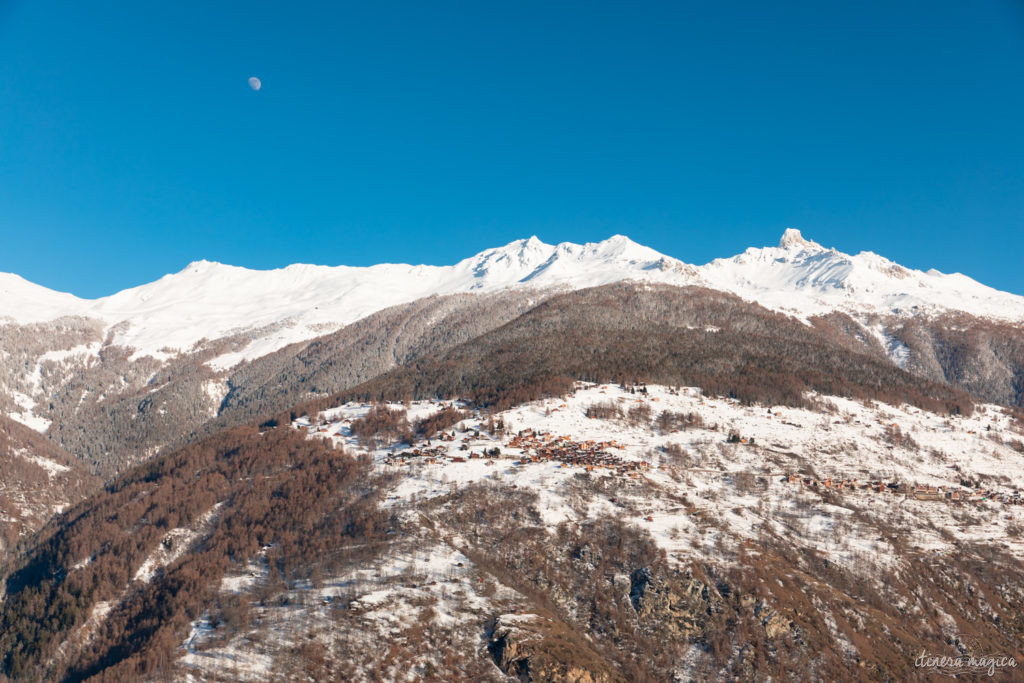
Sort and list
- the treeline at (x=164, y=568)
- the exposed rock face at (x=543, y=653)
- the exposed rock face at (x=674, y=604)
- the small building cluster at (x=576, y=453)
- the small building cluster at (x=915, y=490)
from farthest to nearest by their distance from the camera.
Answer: the small building cluster at (x=576, y=453)
the small building cluster at (x=915, y=490)
the treeline at (x=164, y=568)
the exposed rock face at (x=674, y=604)
the exposed rock face at (x=543, y=653)

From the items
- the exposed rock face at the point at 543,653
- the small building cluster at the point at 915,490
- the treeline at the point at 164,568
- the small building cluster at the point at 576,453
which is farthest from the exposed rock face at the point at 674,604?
the small building cluster at the point at 915,490

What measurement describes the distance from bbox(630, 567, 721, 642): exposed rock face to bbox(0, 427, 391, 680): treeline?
56401 mm

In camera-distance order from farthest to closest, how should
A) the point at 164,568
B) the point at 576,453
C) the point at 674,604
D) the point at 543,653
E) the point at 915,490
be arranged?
the point at 576,453 → the point at 915,490 → the point at 164,568 → the point at 674,604 → the point at 543,653

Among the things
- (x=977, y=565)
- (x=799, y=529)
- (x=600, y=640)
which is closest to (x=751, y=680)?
(x=600, y=640)

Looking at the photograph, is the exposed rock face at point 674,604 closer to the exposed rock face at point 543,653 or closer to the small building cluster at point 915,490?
the exposed rock face at point 543,653

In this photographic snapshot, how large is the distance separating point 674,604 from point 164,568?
12301 cm

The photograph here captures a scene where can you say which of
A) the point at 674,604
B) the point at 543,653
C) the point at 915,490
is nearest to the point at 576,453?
the point at 674,604

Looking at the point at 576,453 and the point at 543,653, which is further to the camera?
the point at 576,453

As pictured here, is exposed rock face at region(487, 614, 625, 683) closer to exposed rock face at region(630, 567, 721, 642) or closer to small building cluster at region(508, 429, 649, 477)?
exposed rock face at region(630, 567, 721, 642)

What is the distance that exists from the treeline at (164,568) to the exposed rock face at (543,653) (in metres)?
39.3

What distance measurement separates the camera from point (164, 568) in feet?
531

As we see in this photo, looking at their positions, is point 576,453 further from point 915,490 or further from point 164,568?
point 164,568

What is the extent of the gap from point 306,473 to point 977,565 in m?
167

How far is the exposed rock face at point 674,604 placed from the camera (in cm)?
11862
